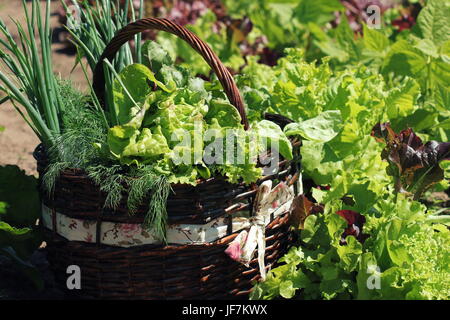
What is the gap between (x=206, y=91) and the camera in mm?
2090

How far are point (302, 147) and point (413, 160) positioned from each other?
363mm

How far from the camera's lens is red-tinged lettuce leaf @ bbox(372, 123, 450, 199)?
206cm

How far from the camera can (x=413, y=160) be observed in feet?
6.75

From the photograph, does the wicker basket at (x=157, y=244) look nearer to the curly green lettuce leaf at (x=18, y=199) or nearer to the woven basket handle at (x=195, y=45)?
the woven basket handle at (x=195, y=45)

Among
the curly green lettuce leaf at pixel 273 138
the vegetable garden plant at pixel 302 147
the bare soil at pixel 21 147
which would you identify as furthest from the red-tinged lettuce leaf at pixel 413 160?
the bare soil at pixel 21 147

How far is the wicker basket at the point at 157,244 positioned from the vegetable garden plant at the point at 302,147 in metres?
0.05

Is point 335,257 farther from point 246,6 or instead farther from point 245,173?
point 246,6

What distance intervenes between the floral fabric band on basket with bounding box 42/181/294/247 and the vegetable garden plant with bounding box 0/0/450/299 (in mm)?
58

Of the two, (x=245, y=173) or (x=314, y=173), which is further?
(x=314, y=173)

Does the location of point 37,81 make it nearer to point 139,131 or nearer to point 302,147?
point 139,131

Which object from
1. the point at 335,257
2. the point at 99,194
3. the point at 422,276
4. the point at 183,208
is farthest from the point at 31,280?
the point at 422,276

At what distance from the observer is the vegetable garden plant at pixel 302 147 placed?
1.79 metres

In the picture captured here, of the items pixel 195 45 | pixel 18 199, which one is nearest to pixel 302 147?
pixel 195 45

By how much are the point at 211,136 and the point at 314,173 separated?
22.8 inches
